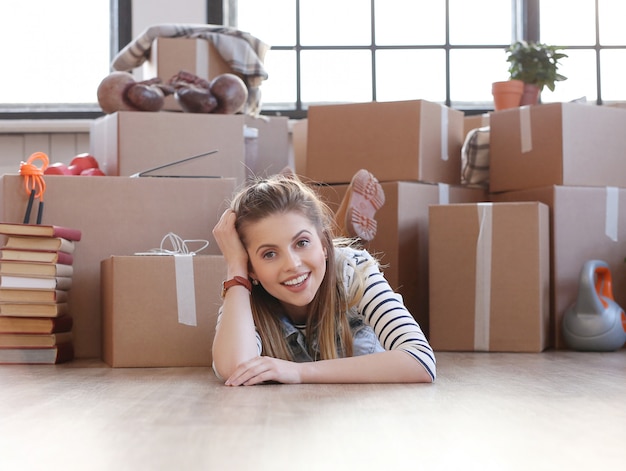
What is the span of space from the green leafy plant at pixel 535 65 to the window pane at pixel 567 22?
2.10 feet

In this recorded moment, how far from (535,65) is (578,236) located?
2.50ft

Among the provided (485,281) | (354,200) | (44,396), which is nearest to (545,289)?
(485,281)

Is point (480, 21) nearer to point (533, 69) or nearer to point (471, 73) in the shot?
point (471, 73)

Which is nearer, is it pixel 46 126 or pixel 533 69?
pixel 533 69

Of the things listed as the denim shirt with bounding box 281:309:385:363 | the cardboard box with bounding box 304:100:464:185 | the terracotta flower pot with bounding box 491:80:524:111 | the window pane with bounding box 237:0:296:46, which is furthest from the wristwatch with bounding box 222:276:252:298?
the window pane with bounding box 237:0:296:46

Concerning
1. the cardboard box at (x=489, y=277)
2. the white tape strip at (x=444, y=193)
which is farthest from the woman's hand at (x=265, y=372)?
the white tape strip at (x=444, y=193)

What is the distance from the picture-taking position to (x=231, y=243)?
5.58 feet

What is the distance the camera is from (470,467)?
2.98 ft

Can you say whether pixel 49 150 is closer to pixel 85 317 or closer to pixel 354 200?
pixel 85 317

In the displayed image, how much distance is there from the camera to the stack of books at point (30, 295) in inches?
85.3

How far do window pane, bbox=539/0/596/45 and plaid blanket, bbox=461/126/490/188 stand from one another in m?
1.04

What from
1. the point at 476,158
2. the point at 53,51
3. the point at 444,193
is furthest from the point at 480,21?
the point at 53,51

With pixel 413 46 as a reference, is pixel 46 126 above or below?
below

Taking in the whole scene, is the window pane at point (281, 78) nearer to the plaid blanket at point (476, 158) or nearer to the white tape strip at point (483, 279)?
the plaid blanket at point (476, 158)
